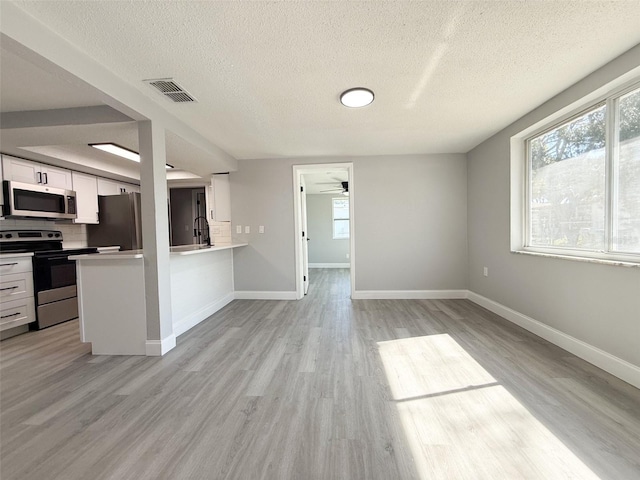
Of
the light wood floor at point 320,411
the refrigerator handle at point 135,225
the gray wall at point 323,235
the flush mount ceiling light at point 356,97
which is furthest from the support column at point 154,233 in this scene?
the gray wall at point 323,235

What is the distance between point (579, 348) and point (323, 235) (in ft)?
20.9

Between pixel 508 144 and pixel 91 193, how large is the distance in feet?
19.3

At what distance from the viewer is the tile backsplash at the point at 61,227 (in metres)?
3.40

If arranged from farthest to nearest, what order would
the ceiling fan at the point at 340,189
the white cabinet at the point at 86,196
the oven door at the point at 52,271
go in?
the ceiling fan at the point at 340,189 < the white cabinet at the point at 86,196 < the oven door at the point at 52,271

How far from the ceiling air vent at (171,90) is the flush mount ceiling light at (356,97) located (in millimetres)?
1305

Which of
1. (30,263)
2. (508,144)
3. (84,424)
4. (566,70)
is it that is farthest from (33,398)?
(508,144)

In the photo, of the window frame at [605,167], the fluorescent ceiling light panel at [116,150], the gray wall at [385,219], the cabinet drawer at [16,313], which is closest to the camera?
the window frame at [605,167]

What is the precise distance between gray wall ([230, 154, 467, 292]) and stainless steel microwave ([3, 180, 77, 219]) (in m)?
2.22

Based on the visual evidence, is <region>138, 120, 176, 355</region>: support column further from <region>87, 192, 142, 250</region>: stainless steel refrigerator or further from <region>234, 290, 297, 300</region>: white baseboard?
<region>87, 192, 142, 250</region>: stainless steel refrigerator

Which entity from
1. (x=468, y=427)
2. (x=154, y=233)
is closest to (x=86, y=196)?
(x=154, y=233)

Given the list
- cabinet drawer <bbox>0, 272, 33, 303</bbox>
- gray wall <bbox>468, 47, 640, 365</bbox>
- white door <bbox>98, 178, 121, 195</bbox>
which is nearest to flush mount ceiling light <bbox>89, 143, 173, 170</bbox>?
white door <bbox>98, 178, 121, 195</bbox>

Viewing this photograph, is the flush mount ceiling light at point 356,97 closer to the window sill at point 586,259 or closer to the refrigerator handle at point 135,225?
the window sill at point 586,259

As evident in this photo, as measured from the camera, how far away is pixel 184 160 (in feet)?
11.9

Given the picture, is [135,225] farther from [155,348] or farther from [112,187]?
[155,348]
